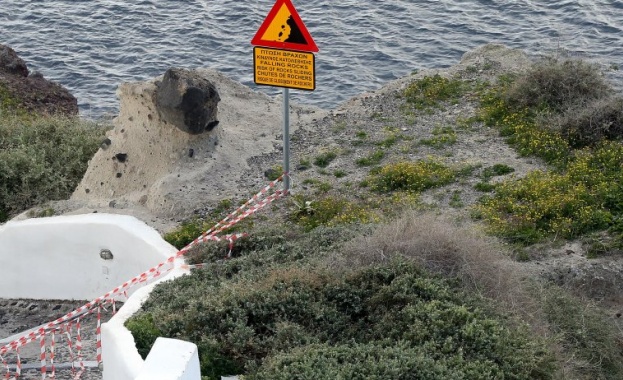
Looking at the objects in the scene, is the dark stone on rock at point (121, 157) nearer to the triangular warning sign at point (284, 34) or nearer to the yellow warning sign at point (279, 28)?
the triangular warning sign at point (284, 34)

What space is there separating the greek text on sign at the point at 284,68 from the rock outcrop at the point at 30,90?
11454mm

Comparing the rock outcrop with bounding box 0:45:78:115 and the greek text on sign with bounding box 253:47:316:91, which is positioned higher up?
the greek text on sign with bounding box 253:47:316:91

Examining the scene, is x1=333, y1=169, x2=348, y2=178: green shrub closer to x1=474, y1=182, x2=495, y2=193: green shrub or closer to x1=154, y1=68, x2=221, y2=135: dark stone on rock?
x1=474, y1=182, x2=495, y2=193: green shrub

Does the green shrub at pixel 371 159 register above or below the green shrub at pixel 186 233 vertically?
above

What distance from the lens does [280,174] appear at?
15078 mm

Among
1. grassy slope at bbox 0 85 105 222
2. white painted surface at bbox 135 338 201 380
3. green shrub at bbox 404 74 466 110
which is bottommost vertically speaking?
grassy slope at bbox 0 85 105 222

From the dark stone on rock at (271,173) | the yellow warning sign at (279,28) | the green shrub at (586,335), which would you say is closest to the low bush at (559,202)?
the green shrub at (586,335)

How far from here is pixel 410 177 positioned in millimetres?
14414

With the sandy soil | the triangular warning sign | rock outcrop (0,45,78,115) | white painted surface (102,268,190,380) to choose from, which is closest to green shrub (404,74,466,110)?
the sandy soil

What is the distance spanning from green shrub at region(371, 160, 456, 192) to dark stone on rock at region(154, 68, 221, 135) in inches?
115

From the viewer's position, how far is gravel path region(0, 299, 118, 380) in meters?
11.8

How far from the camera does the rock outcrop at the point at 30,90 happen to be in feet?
78.3

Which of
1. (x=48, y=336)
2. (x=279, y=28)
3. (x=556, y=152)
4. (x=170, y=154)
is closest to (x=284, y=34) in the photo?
(x=279, y=28)

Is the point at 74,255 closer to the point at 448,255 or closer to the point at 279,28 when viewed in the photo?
the point at 279,28
